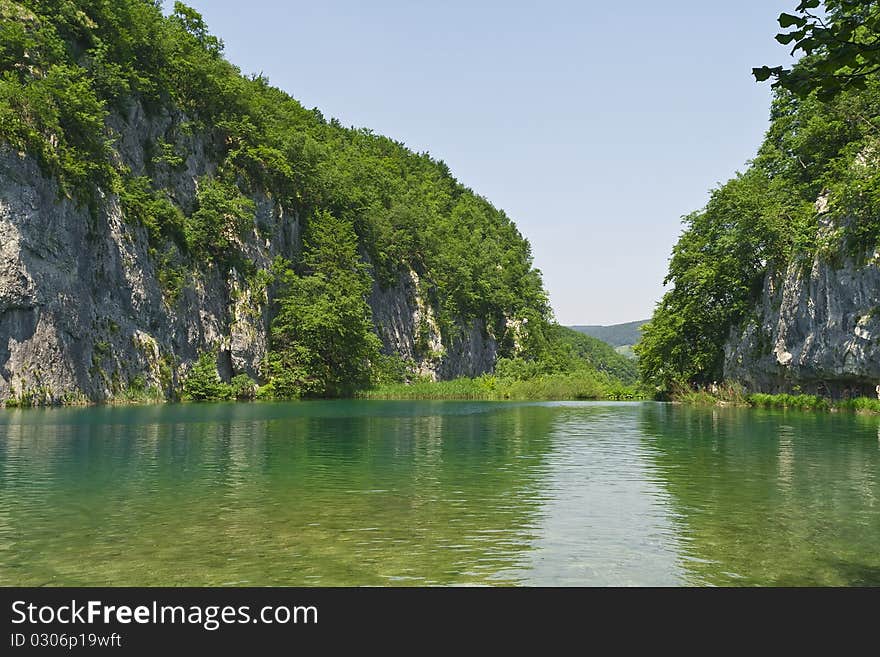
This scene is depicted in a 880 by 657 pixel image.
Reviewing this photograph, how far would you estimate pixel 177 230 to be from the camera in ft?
211

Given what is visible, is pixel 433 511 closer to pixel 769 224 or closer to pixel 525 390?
pixel 769 224

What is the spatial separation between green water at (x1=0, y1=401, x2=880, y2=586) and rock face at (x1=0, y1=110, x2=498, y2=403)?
23529 mm

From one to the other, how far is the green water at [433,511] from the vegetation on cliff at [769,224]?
2395 cm

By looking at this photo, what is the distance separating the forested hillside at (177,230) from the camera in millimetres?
47688

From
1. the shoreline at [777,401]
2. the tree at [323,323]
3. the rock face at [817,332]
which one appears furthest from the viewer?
the tree at [323,323]

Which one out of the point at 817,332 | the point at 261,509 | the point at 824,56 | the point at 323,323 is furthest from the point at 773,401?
the point at 824,56

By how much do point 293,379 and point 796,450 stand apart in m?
54.3

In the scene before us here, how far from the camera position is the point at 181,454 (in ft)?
69.6

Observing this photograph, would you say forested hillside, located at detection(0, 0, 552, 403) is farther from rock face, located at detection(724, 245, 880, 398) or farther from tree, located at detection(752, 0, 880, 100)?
tree, located at detection(752, 0, 880, 100)

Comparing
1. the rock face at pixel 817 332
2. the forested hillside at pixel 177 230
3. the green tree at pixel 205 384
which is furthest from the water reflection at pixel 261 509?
the green tree at pixel 205 384

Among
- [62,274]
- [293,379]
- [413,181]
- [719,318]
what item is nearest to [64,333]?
[62,274]

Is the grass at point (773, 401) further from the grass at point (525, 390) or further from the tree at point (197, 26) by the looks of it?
the tree at point (197, 26)

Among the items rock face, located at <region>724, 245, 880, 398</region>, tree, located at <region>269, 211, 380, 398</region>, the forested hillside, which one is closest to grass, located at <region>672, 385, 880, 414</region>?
rock face, located at <region>724, 245, 880, 398</region>

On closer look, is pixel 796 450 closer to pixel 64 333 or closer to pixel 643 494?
pixel 643 494
